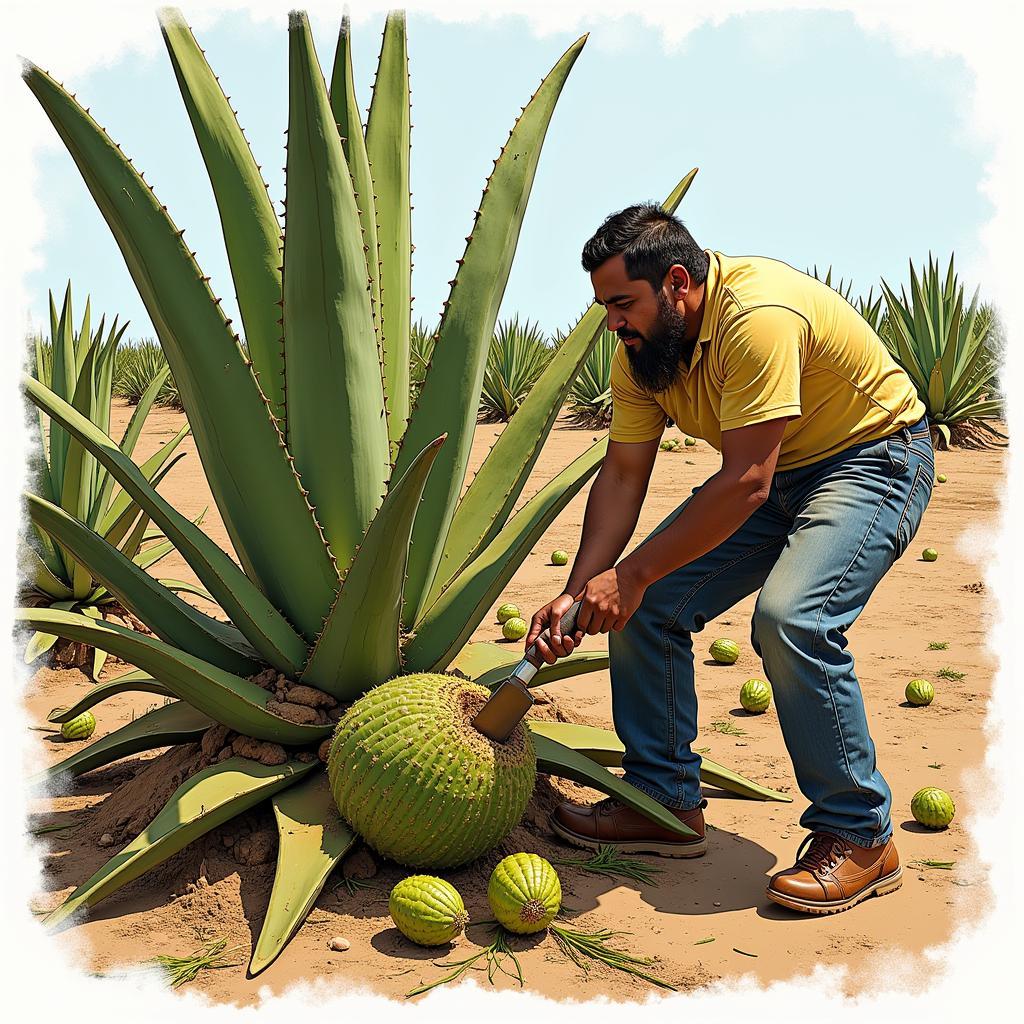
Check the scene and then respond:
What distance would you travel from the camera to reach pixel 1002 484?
9.23 meters

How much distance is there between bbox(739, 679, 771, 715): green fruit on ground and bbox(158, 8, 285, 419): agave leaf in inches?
84.1

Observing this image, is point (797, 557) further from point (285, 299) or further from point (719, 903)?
point (285, 299)

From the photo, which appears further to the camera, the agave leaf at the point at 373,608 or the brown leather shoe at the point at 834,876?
the brown leather shoe at the point at 834,876

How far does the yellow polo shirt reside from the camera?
2.77m

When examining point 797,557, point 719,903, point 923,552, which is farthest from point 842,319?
point 923,552

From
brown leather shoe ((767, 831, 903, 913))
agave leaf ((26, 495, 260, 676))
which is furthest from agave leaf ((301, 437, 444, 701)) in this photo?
brown leather shoe ((767, 831, 903, 913))

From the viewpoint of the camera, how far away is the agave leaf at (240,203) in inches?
116

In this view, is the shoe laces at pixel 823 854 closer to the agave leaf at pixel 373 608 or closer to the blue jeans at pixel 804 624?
the blue jeans at pixel 804 624

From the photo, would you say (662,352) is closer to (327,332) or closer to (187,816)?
(327,332)

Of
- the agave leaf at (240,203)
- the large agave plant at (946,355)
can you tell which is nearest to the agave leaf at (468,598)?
the agave leaf at (240,203)

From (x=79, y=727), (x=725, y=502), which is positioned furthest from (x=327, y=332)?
(x=79, y=727)

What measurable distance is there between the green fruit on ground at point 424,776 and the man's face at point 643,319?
1038mm

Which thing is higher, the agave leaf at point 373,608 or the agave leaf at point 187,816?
the agave leaf at point 373,608

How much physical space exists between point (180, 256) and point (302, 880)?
155 cm
